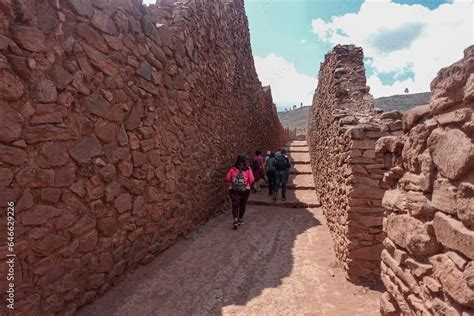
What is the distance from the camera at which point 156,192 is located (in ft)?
16.3

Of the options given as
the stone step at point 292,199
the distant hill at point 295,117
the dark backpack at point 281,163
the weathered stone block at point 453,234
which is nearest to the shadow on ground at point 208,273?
the stone step at point 292,199

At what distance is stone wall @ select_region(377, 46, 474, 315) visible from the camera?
1.60m

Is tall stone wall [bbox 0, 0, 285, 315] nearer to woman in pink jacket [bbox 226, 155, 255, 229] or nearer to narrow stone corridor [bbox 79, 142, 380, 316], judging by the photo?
narrow stone corridor [bbox 79, 142, 380, 316]

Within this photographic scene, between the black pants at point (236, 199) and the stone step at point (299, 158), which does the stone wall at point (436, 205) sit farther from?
the stone step at point (299, 158)

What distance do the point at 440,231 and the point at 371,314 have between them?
2480 mm

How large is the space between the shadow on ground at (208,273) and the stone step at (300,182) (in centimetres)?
384

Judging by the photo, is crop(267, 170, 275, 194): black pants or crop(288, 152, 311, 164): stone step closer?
crop(267, 170, 275, 194): black pants

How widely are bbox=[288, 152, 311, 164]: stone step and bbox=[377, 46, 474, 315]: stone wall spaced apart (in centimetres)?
1275

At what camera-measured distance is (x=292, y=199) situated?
9.45 meters

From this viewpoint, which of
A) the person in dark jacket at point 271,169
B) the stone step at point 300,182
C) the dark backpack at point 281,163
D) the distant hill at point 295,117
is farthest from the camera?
the distant hill at point 295,117

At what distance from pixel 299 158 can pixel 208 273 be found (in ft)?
41.9

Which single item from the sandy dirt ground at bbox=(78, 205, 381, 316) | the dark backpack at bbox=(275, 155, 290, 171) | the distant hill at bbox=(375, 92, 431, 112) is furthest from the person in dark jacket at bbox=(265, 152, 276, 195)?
the distant hill at bbox=(375, 92, 431, 112)

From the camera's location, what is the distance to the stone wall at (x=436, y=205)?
1604 mm

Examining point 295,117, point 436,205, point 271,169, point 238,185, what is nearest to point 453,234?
point 436,205
